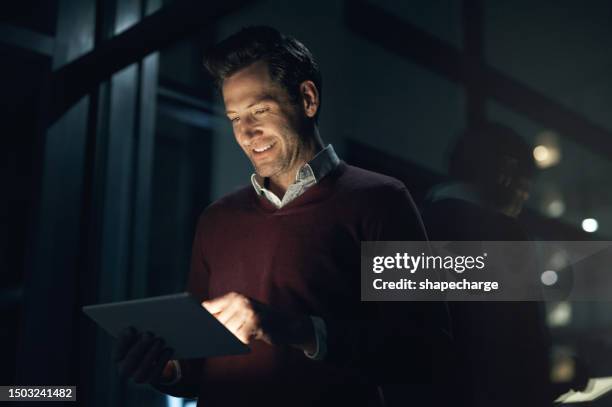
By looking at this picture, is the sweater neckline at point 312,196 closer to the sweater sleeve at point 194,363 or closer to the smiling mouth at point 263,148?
the smiling mouth at point 263,148

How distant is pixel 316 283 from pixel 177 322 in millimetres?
321

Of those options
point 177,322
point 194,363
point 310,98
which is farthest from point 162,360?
point 310,98

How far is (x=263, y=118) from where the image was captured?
137cm

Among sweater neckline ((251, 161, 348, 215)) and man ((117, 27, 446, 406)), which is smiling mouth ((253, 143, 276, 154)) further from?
sweater neckline ((251, 161, 348, 215))

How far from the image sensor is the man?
1.17 metres

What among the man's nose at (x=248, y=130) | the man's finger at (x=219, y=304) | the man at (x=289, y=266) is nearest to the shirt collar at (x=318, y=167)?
the man at (x=289, y=266)

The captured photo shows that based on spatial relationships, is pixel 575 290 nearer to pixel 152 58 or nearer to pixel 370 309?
pixel 370 309

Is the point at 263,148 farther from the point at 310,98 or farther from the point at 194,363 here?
the point at 194,363

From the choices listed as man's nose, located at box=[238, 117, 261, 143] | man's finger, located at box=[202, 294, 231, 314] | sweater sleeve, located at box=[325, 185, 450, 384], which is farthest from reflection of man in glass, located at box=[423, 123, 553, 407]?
man's finger, located at box=[202, 294, 231, 314]

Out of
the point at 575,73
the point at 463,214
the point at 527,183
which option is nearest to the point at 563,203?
the point at 527,183

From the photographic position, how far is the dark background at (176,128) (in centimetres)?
171

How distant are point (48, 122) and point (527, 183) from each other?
5.75 ft

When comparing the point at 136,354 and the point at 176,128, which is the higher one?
the point at 176,128

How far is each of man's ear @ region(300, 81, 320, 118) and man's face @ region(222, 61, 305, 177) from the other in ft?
0.13
